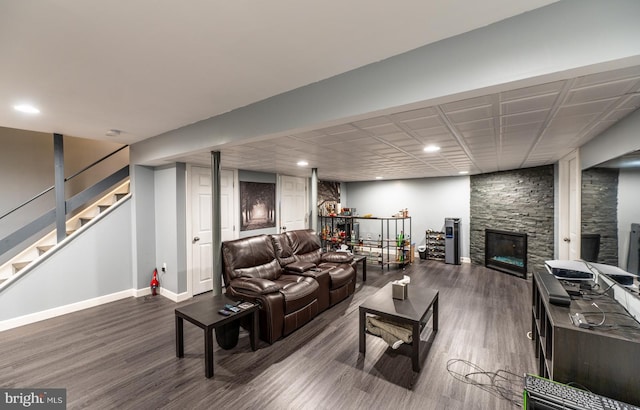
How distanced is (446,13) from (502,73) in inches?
16.4

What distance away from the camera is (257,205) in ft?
17.8

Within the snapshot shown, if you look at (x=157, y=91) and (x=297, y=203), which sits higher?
(x=157, y=91)

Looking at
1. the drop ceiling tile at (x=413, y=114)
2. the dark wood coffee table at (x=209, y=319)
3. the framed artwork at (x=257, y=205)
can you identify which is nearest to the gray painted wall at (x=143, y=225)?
the framed artwork at (x=257, y=205)

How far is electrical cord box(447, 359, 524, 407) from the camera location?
6.70 feet

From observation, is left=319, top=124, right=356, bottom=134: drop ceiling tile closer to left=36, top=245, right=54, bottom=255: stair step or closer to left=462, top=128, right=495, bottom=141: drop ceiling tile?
left=462, top=128, right=495, bottom=141: drop ceiling tile

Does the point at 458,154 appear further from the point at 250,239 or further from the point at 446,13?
the point at 250,239

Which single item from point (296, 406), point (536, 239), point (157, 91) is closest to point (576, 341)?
point (296, 406)

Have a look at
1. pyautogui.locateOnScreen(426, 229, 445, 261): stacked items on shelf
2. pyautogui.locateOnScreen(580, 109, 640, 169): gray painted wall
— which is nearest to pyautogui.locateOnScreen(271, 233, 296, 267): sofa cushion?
pyautogui.locateOnScreen(580, 109, 640, 169): gray painted wall

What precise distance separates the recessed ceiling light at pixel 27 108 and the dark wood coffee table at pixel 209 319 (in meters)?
2.41

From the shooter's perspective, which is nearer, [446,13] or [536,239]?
[446,13]

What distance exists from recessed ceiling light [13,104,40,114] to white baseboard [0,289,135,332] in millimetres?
2605

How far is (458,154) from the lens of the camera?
3.67 metres

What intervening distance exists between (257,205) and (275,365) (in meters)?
3.49

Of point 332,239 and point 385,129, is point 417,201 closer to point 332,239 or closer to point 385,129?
point 332,239
